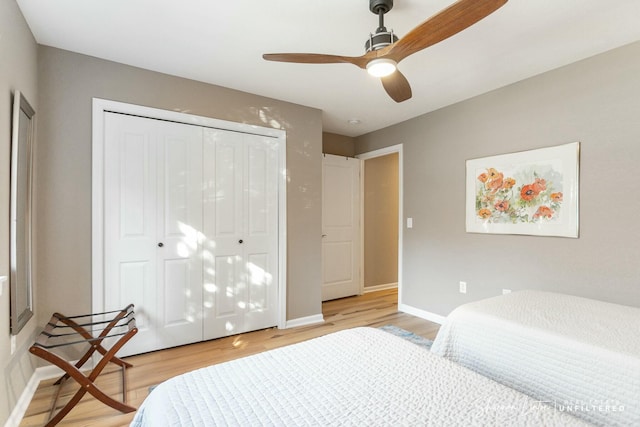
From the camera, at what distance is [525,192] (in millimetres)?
2773

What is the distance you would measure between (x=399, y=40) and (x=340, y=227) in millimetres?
3252

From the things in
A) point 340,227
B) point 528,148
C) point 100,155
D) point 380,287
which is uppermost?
point 528,148

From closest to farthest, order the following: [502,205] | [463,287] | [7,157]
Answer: [7,157], [502,205], [463,287]

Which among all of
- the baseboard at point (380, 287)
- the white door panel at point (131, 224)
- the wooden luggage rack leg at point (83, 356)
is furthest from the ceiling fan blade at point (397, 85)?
the baseboard at point (380, 287)

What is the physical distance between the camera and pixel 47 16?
1935 mm

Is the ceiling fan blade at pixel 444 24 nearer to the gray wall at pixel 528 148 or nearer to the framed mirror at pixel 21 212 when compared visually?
the gray wall at pixel 528 148

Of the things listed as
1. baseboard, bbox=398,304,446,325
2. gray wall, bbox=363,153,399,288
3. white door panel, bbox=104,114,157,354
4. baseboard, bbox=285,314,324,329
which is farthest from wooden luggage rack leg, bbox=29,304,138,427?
gray wall, bbox=363,153,399,288

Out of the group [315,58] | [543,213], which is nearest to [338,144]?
[543,213]

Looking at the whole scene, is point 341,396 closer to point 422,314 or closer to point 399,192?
point 422,314

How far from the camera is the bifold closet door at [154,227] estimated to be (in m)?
2.50

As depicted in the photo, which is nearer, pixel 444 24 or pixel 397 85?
pixel 444 24

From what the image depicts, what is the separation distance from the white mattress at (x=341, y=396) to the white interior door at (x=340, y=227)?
3.20 metres

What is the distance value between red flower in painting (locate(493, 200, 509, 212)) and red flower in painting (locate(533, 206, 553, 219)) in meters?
0.25

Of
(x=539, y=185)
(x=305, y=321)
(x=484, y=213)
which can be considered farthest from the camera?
(x=305, y=321)
